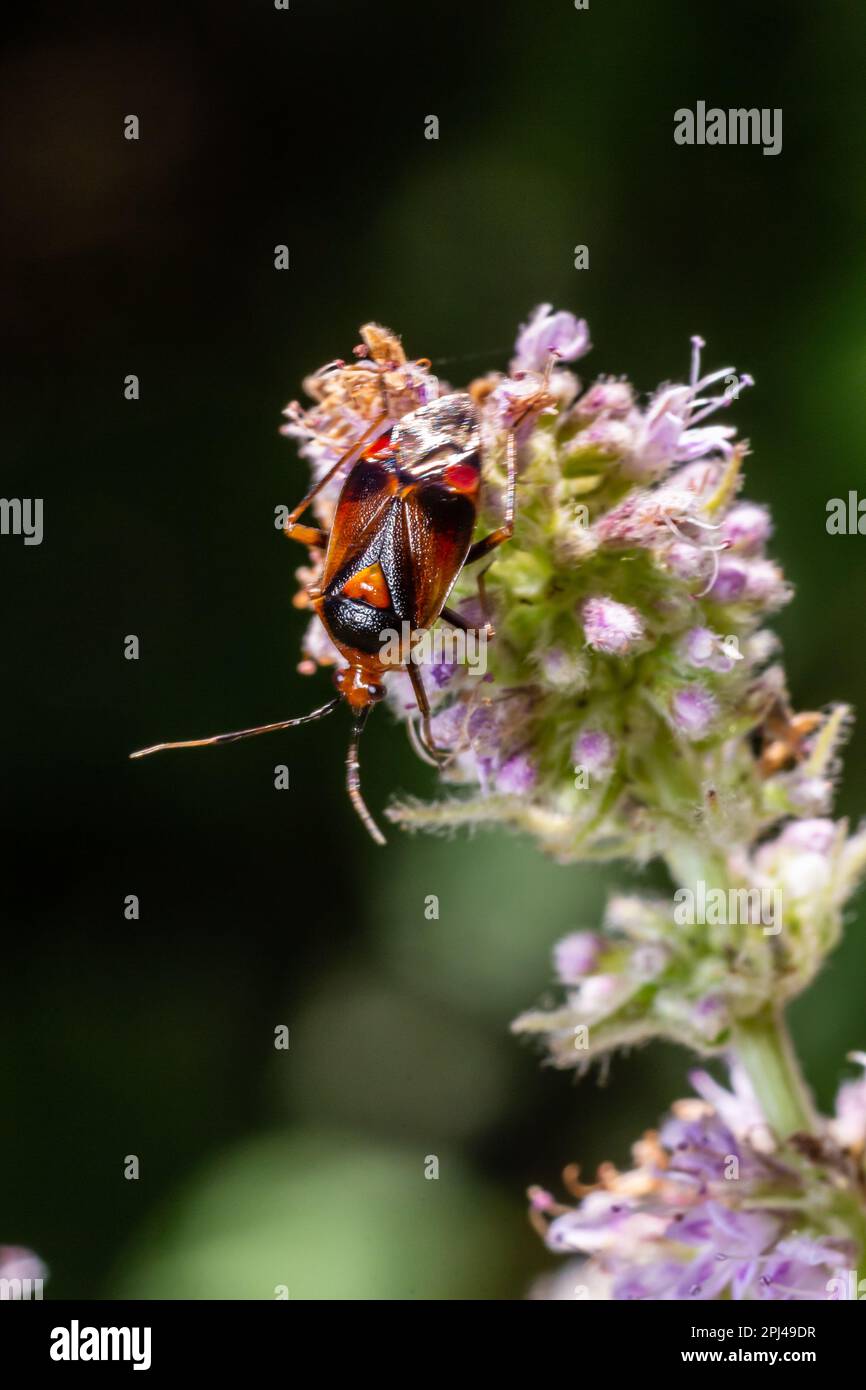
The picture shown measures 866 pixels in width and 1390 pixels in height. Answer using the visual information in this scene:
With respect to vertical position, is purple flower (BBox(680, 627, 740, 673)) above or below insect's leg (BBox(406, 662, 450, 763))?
above

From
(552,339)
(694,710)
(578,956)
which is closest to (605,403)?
(552,339)

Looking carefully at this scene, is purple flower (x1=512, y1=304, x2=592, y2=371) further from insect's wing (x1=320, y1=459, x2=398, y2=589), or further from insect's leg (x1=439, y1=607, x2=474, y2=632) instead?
insect's leg (x1=439, y1=607, x2=474, y2=632)

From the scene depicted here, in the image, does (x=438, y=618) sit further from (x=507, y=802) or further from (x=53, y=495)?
(x=53, y=495)

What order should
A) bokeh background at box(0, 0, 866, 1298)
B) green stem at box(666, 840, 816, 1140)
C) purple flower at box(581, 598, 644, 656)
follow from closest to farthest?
purple flower at box(581, 598, 644, 656), green stem at box(666, 840, 816, 1140), bokeh background at box(0, 0, 866, 1298)

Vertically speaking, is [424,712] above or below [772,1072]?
above

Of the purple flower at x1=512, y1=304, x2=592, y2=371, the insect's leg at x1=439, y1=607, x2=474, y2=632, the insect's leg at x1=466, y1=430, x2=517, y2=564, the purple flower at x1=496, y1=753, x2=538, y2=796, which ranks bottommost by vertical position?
the purple flower at x1=496, y1=753, x2=538, y2=796

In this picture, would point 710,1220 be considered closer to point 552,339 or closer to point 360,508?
point 360,508

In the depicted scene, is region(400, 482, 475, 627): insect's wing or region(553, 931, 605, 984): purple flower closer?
region(400, 482, 475, 627): insect's wing

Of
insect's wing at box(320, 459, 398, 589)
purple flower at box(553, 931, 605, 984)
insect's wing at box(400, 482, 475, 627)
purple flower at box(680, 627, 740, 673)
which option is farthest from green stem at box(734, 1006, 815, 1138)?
insect's wing at box(320, 459, 398, 589)
